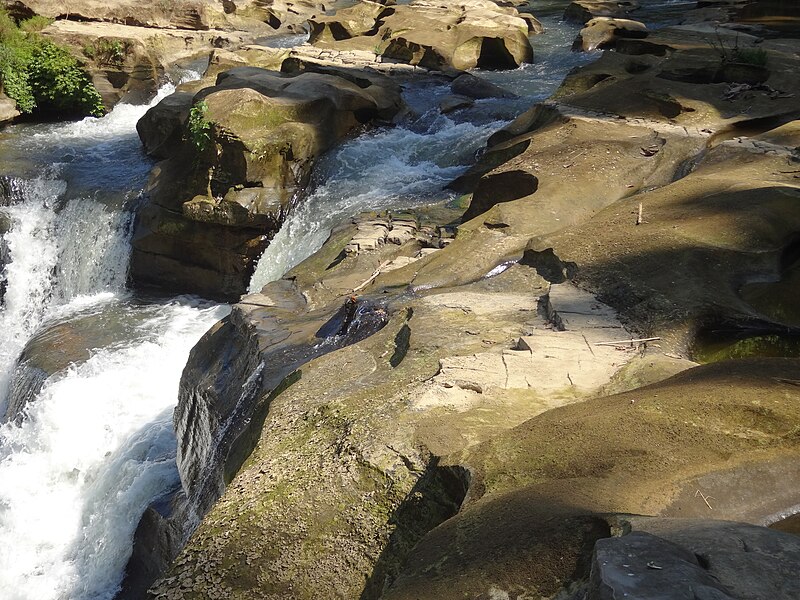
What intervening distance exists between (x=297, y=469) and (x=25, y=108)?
40.6ft

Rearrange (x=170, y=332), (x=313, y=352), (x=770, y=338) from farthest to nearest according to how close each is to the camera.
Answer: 1. (x=170, y=332)
2. (x=313, y=352)
3. (x=770, y=338)

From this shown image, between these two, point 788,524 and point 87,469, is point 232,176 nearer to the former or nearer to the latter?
point 87,469

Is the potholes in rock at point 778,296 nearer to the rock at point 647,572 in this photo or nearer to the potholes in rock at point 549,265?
the potholes in rock at point 549,265

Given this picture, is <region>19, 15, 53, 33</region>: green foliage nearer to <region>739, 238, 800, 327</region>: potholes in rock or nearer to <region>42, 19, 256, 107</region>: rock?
<region>42, 19, 256, 107</region>: rock

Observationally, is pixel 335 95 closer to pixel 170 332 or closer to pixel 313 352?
pixel 170 332

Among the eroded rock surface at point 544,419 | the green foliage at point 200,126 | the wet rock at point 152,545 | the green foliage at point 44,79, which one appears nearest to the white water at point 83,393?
the wet rock at point 152,545

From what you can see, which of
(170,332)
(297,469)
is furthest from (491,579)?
(170,332)

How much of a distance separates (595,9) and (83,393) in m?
13.5

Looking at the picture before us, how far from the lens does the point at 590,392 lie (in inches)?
150

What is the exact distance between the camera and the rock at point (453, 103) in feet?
37.6

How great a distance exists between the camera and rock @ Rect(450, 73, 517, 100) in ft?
40.0

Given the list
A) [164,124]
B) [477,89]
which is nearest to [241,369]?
[164,124]

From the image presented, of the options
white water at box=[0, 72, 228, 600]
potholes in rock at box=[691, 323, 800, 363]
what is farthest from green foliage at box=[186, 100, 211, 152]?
potholes in rock at box=[691, 323, 800, 363]

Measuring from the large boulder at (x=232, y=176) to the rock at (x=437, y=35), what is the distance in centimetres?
Result: 365
